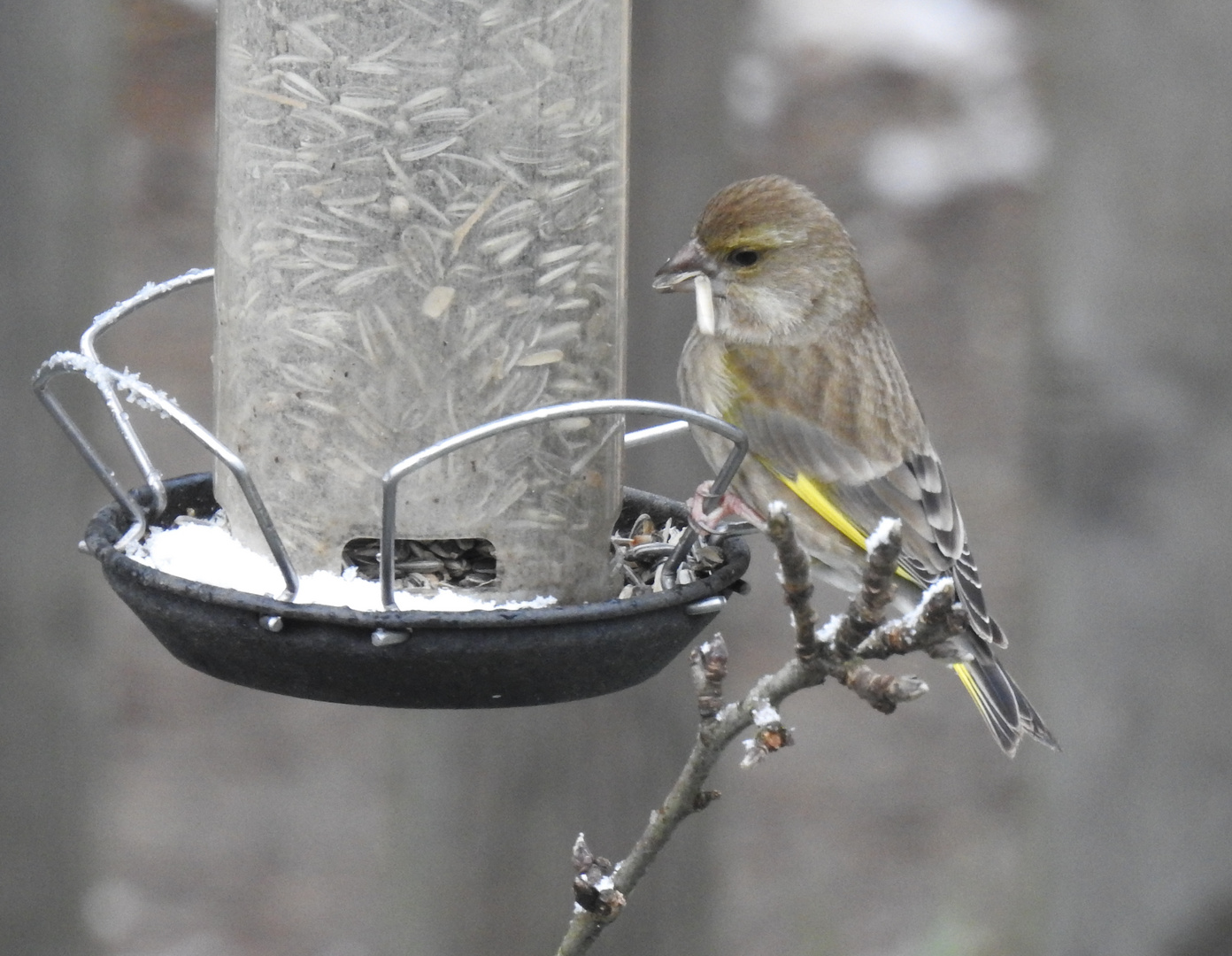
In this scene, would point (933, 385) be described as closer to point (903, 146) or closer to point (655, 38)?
point (903, 146)

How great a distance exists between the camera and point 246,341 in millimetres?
3652

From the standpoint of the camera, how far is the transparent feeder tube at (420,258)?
343cm

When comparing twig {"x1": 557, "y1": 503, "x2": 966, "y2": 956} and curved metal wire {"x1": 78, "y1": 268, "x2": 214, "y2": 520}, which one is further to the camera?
curved metal wire {"x1": 78, "y1": 268, "x2": 214, "y2": 520}

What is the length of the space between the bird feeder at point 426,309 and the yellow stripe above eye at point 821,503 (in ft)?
2.43

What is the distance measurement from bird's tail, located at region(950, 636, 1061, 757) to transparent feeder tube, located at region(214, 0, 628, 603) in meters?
1.13

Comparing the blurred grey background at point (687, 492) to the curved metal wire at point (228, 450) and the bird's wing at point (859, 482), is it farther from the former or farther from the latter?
the curved metal wire at point (228, 450)

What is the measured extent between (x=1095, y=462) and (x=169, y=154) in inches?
356

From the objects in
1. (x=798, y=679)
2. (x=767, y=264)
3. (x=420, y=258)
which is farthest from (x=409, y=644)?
(x=767, y=264)

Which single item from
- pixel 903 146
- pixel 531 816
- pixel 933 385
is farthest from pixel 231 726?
pixel 903 146

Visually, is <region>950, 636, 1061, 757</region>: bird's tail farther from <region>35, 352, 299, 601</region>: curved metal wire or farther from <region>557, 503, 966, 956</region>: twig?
<region>35, 352, 299, 601</region>: curved metal wire

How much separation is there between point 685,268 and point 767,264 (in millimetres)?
265

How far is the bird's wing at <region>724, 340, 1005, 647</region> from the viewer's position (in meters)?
4.44

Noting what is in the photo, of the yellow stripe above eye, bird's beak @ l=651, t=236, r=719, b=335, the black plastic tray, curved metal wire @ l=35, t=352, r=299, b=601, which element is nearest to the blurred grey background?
bird's beak @ l=651, t=236, r=719, b=335

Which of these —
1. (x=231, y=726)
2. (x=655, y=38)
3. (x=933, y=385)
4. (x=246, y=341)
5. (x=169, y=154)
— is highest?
(x=655, y=38)
